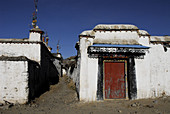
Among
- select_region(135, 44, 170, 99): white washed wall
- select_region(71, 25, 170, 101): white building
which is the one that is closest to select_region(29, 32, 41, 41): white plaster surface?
select_region(71, 25, 170, 101): white building

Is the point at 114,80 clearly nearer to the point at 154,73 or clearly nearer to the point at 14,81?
the point at 154,73

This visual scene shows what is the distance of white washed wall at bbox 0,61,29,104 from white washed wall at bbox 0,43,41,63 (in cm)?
356

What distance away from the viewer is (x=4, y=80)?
8.95 m

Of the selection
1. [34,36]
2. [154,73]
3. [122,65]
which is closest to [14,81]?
[34,36]

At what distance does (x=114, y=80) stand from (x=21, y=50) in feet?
29.8

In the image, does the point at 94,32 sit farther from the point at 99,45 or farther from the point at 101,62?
the point at 101,62

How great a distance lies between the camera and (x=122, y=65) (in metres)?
8.33

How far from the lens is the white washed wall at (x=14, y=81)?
8.80 metres

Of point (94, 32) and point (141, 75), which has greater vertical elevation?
point (94, 32)

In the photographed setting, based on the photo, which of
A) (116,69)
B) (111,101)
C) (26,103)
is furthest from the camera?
(26,103)

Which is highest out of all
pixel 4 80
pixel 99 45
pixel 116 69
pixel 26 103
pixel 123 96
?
pixel 99 45

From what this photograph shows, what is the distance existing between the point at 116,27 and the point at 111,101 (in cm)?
469

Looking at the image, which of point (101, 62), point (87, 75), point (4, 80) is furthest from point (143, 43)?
point (4, 80)

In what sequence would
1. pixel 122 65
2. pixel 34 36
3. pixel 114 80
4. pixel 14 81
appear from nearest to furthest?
pixel 114 80 < pixel 122 65 < pixel 14 81 < pixel 34 36
